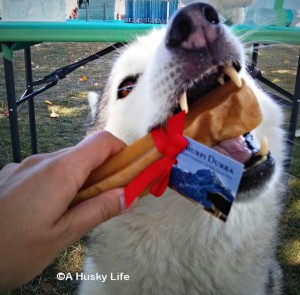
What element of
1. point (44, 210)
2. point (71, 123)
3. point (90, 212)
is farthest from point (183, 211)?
A: point (71, 123)

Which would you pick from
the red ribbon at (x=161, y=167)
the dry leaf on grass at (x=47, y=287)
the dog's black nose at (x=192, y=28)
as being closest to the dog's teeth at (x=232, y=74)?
the dog's black nose at (x=192, y=28)

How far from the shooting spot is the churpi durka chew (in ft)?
3.72

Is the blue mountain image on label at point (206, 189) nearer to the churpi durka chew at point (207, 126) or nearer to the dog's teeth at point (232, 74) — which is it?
the churpi durka chew at point (207, 126)

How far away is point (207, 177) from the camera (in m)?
1.07

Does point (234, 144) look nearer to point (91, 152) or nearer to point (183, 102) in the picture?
point (183, 102)

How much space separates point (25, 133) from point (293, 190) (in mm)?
3328

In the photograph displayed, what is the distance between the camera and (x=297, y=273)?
9.27ft

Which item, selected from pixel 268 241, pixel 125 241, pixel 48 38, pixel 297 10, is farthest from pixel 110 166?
pixel 297 10

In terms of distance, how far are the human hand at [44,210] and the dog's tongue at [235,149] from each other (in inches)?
14.8

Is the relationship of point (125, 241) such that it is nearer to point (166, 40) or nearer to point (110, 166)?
point (110, 166)

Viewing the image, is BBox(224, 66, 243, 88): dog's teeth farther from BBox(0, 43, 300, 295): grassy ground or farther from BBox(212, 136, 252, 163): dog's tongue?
BBox(0, 43, 300, 295): grassy ground

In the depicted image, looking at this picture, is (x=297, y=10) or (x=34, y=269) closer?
(x=34, y=269)

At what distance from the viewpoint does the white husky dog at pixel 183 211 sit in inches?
48.1

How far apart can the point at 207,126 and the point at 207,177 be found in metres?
0.23
